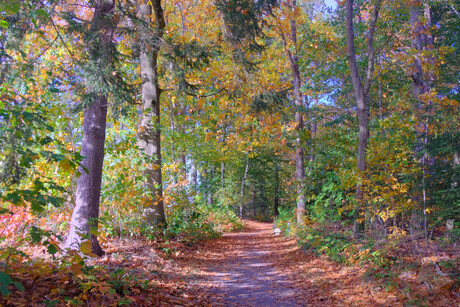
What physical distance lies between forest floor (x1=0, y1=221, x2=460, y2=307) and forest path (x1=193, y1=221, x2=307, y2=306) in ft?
0.06

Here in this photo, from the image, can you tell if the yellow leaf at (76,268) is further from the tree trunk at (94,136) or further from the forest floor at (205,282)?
the tree trunk at (94,136)

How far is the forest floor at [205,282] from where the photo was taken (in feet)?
11.4

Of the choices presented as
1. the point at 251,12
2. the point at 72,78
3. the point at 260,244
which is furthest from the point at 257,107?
the point at 260,244

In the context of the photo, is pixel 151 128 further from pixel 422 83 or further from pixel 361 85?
pixel 422 83

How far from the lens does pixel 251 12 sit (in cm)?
680

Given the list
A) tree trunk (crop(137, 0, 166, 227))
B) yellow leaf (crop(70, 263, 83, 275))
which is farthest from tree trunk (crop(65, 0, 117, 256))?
tree trunk (crop(137, 0, 166, 227))

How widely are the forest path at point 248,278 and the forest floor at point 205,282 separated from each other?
0.02m

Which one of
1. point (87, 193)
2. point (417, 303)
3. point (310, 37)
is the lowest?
point (417, 303)

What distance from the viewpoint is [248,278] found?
6.80 m

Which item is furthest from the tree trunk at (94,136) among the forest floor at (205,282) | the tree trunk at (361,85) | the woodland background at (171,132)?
the tree trunk at (361,85)

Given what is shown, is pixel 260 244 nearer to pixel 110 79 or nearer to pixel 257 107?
pixel 257 107

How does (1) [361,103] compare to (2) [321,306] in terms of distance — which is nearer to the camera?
(2) [321,306]

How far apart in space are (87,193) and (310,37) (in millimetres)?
7870

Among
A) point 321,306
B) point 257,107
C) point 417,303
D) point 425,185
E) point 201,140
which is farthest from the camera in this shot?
point 201,140
